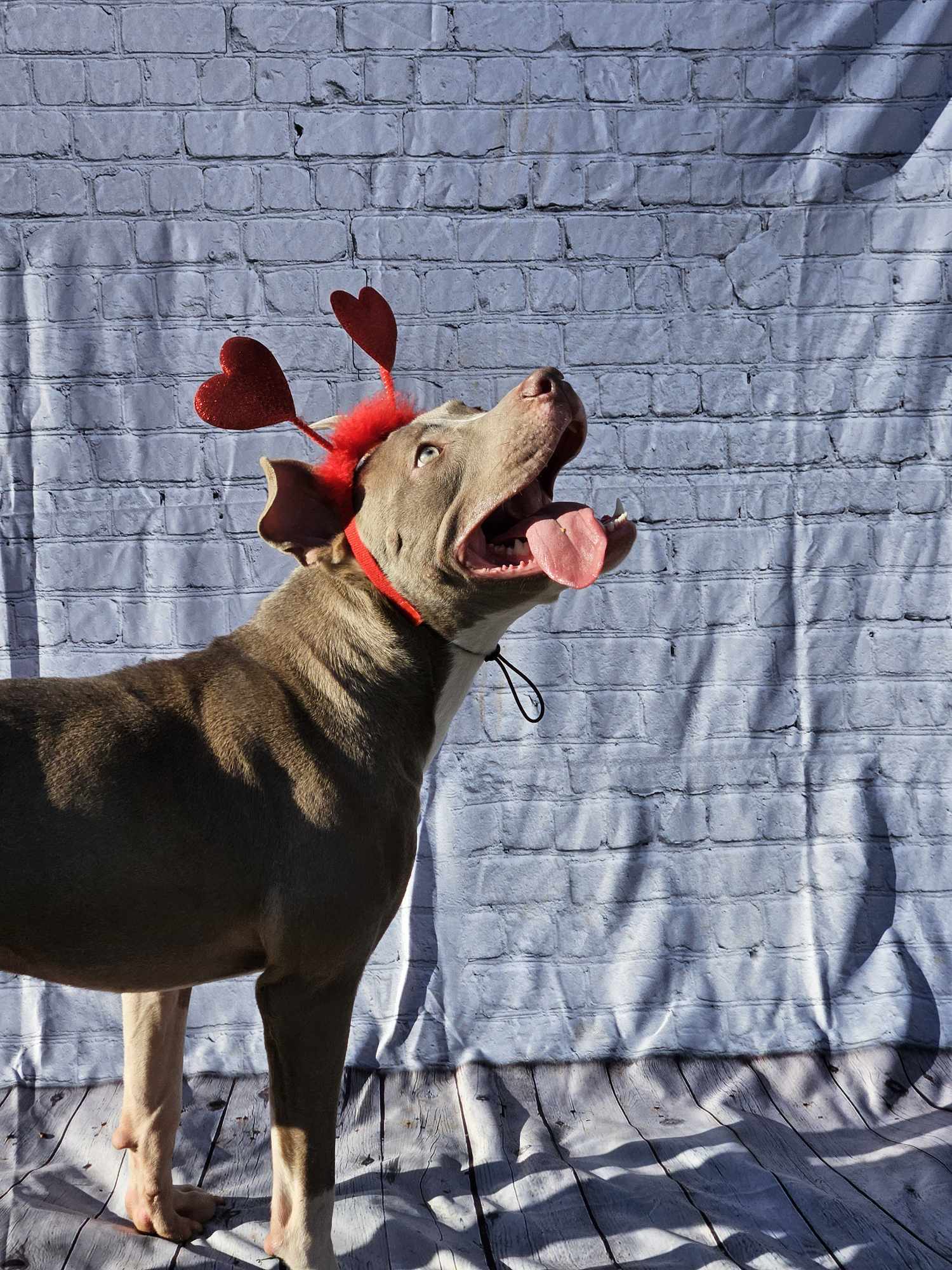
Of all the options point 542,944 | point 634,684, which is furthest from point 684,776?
point 542,944

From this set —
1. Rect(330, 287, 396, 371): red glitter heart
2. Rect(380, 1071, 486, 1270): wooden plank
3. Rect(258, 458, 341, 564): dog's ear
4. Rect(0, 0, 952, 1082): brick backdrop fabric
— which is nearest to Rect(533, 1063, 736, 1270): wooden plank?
Rect(0, 0, 952, 1082): brick backdrop fabric

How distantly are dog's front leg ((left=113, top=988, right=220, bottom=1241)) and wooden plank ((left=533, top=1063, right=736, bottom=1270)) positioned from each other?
0.89 m

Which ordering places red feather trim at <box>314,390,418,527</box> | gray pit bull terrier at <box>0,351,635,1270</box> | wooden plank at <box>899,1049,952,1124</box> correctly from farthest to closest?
wooden plank at <box>899,1049,952,1124</box> < red feather trim at <box>314,390,418,527</box> < gray pit bull terrier at <box>0,351,635,1270</box>

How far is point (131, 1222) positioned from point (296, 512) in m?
1.59

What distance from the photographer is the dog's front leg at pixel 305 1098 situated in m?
1.90

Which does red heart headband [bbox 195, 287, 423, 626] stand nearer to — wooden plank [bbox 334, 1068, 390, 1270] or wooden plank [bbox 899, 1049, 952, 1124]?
wooden plank [bbox 334, 1068, 390, 1270]

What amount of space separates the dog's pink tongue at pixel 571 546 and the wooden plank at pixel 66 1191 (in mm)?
1710

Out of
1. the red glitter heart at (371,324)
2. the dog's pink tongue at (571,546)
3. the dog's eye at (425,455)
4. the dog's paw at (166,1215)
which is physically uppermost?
the red glitter heart at (371,324)

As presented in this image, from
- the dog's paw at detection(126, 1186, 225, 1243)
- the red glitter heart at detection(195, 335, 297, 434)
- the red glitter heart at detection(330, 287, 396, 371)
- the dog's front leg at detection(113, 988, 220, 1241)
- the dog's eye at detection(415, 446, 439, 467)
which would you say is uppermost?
the red glitter heart at detection(330, 287, 396, 371)

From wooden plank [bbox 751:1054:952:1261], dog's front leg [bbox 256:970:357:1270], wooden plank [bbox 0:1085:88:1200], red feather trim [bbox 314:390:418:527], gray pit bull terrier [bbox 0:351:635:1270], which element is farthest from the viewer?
wooden plank [bbox 0:1085:88:1200]

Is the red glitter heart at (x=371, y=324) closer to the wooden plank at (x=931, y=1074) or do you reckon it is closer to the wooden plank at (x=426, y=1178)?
the wooden plank at (x=426, y=1178)

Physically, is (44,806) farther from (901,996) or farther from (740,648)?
(901,996)

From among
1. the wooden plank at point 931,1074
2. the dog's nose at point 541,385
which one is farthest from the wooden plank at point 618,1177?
the dog's nose at point 541,385

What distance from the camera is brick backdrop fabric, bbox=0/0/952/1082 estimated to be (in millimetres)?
2992
